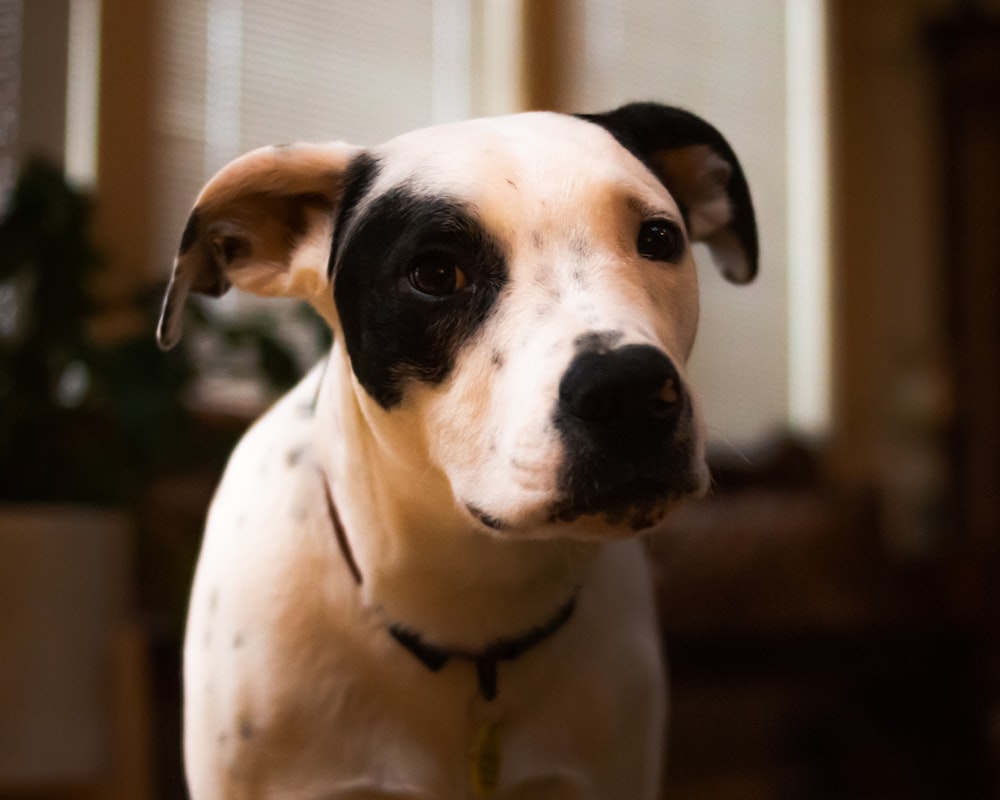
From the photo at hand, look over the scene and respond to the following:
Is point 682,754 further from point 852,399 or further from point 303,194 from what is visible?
point 303,194

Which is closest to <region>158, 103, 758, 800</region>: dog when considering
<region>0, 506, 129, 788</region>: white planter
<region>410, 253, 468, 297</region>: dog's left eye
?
<region>410, 253, 468, 297</region>: dog's left eye

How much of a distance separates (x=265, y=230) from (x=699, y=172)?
1.60 ft

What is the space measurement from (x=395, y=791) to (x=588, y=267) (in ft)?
1.79

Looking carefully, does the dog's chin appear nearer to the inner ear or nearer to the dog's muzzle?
the dog's muzzle

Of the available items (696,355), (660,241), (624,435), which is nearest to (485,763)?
(624,435)

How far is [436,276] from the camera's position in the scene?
1.01 metres

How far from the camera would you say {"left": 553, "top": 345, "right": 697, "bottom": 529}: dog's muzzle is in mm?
840

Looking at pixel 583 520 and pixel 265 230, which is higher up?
pixel 265 230

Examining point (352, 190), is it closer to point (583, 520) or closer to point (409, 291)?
point (409, 291)

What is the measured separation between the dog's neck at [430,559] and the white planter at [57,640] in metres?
1.23

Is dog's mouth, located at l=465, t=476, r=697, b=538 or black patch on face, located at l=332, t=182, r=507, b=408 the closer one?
dog's mouth, located at l=465, t=476, r=697, b=538

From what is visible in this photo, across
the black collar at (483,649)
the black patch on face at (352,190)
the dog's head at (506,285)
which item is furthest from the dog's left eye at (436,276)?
the black collar at (483,649)

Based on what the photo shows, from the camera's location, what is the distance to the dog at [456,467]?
914 mm

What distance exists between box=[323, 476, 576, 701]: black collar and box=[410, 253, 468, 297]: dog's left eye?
30cm
